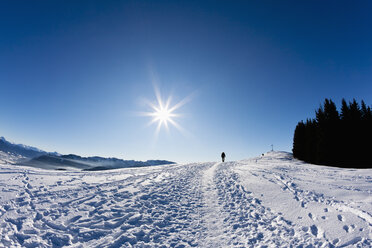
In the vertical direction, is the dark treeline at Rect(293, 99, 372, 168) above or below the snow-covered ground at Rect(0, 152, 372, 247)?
above

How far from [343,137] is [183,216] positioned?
36.8 m

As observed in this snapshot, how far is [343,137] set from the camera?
2998 centimetres

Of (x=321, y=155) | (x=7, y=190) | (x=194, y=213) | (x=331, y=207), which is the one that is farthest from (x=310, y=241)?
(x=321, y=155)

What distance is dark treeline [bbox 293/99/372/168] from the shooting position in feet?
93.6

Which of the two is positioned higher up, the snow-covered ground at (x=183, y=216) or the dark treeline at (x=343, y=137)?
the dark treeline at (x=343, y=137)

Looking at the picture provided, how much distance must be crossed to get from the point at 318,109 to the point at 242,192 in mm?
38014

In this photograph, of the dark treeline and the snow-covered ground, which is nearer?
the snow-covered ground

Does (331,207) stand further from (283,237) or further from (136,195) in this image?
(136,195)

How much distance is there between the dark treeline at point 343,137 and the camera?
93.6 feet

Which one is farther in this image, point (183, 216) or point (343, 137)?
point (343, 137)

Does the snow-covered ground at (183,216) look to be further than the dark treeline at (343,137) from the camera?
No

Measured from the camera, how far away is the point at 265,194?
28.8 ft

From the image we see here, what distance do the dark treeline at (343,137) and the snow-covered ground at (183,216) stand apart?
89.2ft

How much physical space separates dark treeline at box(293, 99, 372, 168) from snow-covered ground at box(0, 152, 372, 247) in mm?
27193
